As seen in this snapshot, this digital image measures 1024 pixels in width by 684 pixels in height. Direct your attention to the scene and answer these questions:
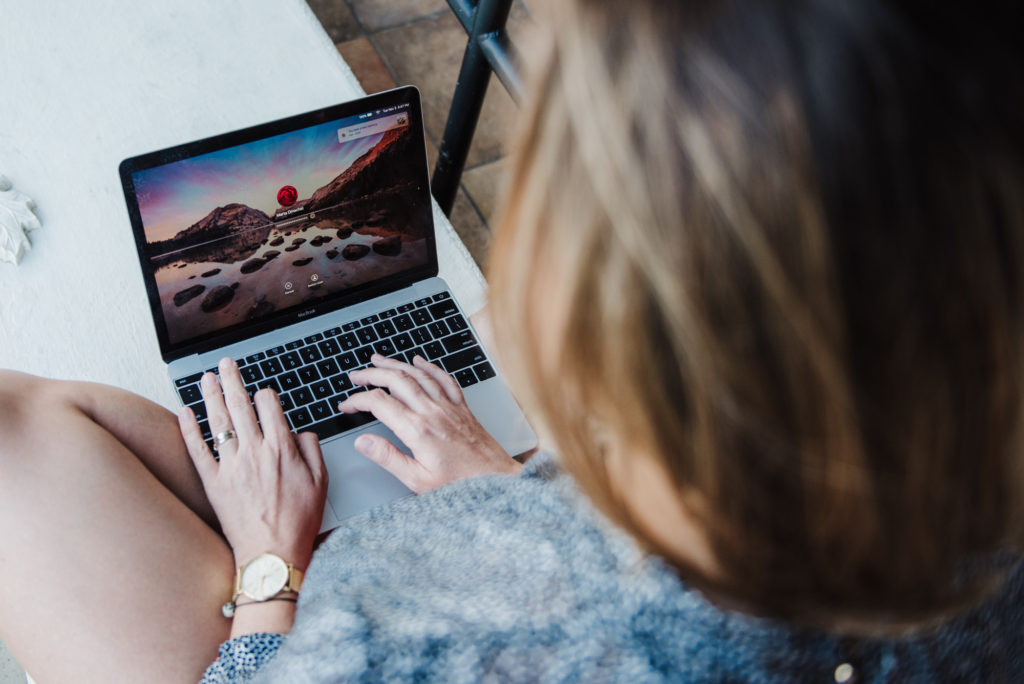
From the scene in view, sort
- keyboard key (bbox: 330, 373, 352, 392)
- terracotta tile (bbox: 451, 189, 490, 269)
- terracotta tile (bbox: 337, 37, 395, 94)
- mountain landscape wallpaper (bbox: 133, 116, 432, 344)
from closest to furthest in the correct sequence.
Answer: mountain landscape wallpaper (bbox: 133, 116, 432, 344) < keyboard key (bbox: 330, 373, 352, 392) < terracotta tile (bbox: 451, 189, 490, 269) < terracotta tile (bbox: 337, 37, 395, 94)

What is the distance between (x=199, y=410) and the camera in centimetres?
78

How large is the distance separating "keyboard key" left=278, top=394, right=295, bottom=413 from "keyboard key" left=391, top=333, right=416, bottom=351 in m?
0.13

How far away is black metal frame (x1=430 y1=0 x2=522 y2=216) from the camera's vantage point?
94 centimetres

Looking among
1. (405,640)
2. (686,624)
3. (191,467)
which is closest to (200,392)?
(191,467)

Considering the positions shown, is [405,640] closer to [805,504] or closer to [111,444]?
[805,504]

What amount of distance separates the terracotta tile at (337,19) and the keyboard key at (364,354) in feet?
4.37

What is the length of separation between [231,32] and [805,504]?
99 centimetres

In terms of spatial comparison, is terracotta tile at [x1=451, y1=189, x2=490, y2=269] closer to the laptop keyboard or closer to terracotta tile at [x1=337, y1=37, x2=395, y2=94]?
terracotta tile at [x1=337, y1=37, x2=395, y2=94]

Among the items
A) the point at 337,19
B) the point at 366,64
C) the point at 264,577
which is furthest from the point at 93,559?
the point at 337,19

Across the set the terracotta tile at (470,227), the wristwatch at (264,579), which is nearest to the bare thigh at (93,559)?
the wristwatch at (264,579)

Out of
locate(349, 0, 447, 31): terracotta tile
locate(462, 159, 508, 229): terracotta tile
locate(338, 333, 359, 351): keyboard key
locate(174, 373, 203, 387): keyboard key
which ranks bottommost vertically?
locate(462, 159, 508, 229): terracotta tile

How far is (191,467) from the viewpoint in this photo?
2.48ft

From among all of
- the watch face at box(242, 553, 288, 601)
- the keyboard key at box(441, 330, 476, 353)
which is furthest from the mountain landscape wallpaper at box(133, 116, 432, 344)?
the watch face at box(242, 553, 288, 601)

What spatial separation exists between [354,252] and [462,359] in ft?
0.56
